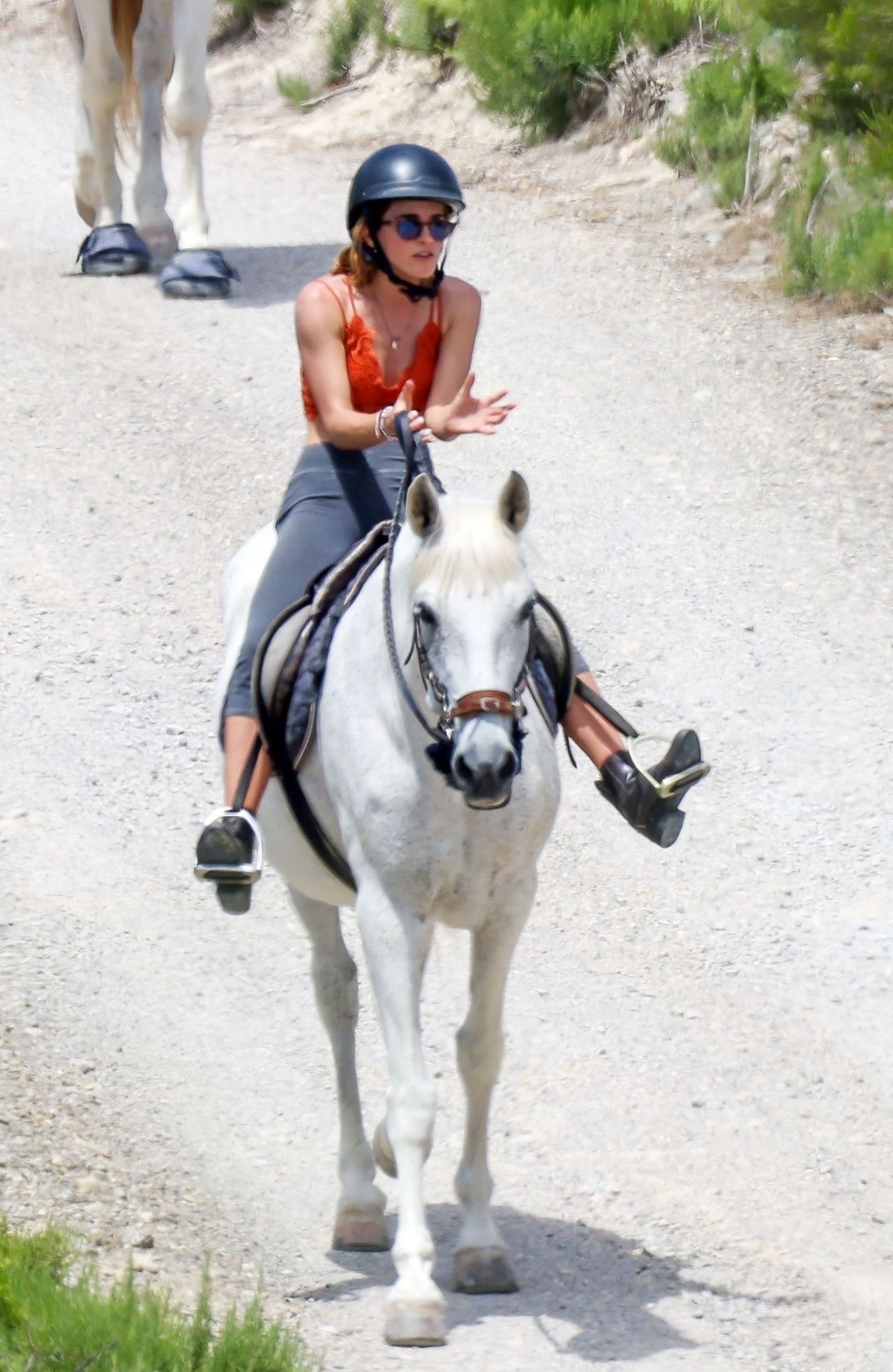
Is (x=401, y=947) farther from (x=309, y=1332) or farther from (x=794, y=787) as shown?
(x=794, y=787)

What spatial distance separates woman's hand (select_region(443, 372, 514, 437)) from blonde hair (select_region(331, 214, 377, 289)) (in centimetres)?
62

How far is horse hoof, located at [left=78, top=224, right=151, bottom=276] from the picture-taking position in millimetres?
13000

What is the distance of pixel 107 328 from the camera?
40.4 ft

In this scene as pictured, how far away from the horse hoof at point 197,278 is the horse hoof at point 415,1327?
29.9 ft

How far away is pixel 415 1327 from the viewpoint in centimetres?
464

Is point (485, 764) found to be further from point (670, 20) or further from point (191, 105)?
point (670, 20)

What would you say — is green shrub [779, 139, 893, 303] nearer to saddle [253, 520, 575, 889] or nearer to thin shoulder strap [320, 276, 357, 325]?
thin shoulder strap [320, 276, 357, 325]

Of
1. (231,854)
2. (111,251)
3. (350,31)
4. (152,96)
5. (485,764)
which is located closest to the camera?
(485,764)

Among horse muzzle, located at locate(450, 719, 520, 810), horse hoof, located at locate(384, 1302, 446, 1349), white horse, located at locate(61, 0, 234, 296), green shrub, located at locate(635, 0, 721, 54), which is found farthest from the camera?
green shrub, located at locate(635, 0, 721, 54)

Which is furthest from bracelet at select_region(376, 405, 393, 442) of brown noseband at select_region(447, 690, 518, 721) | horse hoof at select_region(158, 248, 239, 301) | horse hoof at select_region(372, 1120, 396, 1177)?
horse hoof at select_region(158, 248, 239, 301)

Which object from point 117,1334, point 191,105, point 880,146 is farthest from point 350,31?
point 117,1334

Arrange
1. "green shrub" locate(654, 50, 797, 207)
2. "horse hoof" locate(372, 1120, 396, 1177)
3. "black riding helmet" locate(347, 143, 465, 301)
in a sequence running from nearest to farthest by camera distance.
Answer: "black riding helmet" locate(347, 143, 465, 301)
"horse hoof" locate(372, 1120, 396, 1177)
"green shrub" locate(654, 50, 797, 207)

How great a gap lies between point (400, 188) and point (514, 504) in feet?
3.82

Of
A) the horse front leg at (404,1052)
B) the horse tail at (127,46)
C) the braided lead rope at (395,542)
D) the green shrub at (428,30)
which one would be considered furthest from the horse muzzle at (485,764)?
the green shrub at (428,30)
